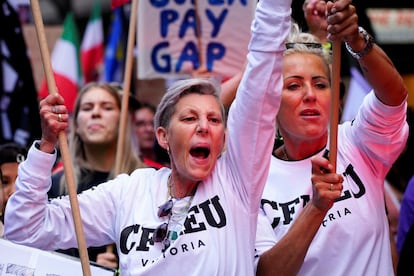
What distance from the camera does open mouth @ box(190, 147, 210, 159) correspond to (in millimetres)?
3727

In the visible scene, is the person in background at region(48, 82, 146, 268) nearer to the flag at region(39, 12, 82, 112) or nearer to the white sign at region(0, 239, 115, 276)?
the white sign at region(0, 239, 115, 276)

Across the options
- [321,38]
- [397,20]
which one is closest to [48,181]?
[321,38]

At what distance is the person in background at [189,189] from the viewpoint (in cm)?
350

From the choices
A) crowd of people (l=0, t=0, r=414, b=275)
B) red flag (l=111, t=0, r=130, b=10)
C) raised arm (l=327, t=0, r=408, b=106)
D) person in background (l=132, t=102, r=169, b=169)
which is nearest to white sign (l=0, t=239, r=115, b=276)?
crowd of people (l=0, t=0, r=414, b=275)

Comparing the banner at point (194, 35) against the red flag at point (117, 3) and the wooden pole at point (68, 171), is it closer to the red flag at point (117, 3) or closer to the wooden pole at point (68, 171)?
the red flag at point (117, 3)

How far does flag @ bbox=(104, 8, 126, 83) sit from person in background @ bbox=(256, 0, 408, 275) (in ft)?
14.4

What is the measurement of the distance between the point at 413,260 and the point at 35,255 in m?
1.54

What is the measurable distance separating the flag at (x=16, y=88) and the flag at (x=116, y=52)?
4.58ft

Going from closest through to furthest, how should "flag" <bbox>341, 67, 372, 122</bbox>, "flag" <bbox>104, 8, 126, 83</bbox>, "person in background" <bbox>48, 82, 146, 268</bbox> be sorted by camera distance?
"person in background" <bbox>48, 82, 146, 268</bbox>, "flag" <bbox>341, 67, 372, 122</bbox>, "flag" <bbox>104, 8, 126, 83</bbox>

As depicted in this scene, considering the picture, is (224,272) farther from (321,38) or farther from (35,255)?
(321,38)

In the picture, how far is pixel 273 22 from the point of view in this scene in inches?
135

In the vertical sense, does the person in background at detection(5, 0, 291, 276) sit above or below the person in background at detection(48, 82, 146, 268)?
above

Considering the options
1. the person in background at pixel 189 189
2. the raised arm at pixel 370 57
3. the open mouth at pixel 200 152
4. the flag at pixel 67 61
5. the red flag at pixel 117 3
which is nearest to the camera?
the raised arm at pixel 370 57

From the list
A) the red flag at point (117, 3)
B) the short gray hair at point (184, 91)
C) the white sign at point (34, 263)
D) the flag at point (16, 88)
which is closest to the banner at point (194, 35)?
the red flag at point (117, 3)
